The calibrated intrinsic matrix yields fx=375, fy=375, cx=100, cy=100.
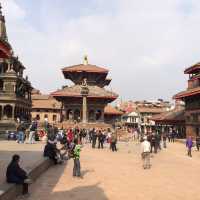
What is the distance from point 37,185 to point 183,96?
107 ft

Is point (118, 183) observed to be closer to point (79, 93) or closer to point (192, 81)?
point (192, 81)

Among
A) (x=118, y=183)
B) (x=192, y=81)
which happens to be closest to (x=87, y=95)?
(x=192, y=81)

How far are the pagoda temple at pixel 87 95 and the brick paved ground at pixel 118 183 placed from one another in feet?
113

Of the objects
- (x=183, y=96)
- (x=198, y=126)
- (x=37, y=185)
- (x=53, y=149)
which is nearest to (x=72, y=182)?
(x=37, y=185)

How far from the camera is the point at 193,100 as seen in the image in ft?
139

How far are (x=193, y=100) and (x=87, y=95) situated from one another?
55.0ft

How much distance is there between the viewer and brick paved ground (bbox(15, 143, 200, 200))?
36.6ft

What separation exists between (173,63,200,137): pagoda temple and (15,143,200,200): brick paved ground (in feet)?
73.7

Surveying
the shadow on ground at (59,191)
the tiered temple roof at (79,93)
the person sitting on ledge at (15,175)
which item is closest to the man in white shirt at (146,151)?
the shadow on ground at (59,191)

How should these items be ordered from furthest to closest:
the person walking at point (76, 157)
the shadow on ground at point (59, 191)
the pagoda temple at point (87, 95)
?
the pagoda temple at point (87, 95) → the person walking at point (76, 157) → the shadow on ground at point (59, 191)

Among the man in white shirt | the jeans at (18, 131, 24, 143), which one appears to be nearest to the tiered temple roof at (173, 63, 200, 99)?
the jeans at (18, 131, 24, 143)

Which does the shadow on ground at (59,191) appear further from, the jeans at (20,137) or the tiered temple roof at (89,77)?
the tiered temple roof at (89,77)

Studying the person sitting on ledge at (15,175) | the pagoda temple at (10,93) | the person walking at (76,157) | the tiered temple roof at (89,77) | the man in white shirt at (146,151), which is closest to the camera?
the person sitting on ledge at (15,175)

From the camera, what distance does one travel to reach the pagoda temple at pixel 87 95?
182ft
